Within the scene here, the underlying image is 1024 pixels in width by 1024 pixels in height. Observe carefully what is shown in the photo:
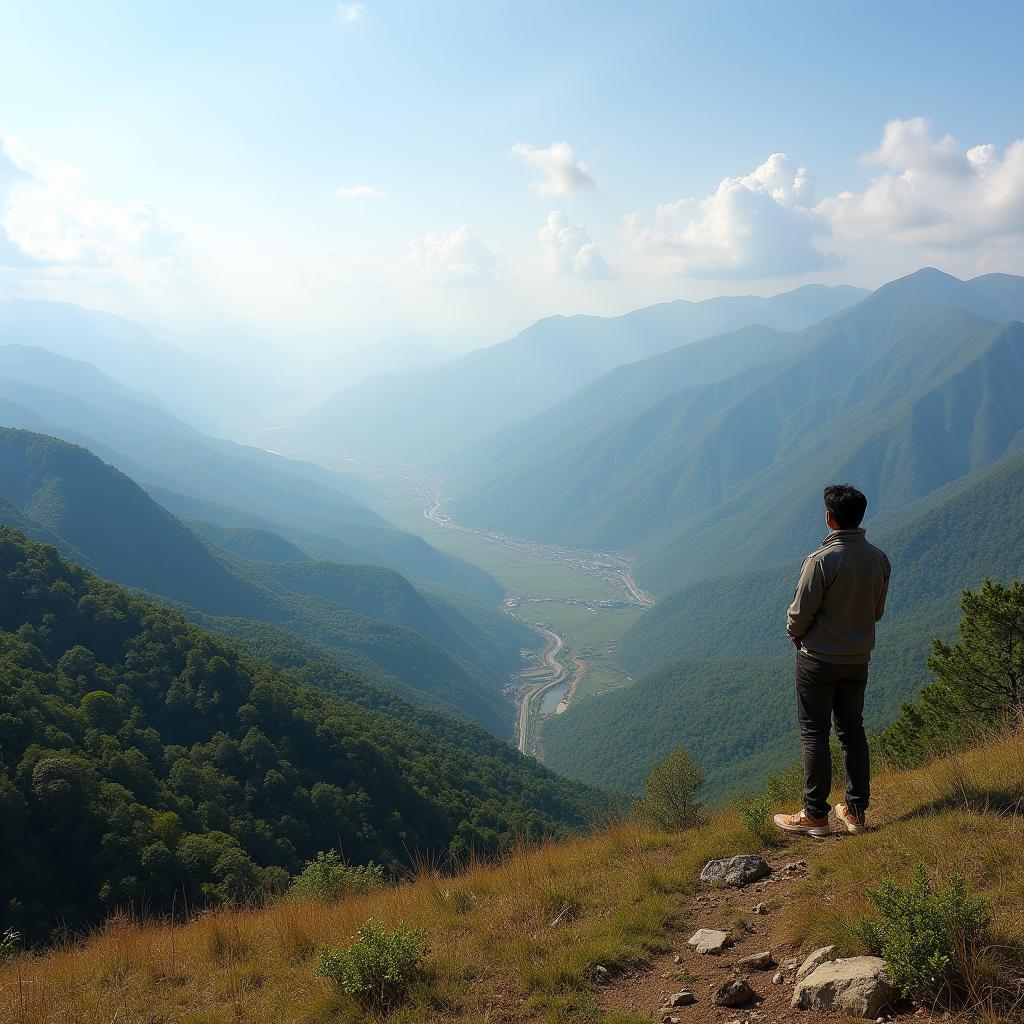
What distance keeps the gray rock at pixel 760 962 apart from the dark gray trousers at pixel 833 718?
2133 mm

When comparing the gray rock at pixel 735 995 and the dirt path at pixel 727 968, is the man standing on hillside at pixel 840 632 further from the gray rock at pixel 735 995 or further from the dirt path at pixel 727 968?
the gray rock at pixel 735 995

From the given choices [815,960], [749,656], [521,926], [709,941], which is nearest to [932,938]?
[815,960]

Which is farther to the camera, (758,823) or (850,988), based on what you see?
(758,823)

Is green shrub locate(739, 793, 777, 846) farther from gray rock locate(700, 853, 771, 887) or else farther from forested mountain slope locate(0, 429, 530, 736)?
forested mountain slope locate(0, 429, 530, 736)

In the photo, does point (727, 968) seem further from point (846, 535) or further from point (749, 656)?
point (749, 656)

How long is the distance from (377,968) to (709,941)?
2.99 m

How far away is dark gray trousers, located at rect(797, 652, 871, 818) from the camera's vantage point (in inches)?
247

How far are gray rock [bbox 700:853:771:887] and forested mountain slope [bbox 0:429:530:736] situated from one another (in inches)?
3569

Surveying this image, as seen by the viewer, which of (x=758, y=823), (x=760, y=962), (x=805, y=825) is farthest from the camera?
(x=758, y=823)

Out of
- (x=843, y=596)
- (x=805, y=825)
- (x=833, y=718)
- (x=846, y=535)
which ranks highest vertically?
(x=846, y=535)

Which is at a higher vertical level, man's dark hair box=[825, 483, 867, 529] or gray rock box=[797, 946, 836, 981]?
man's dark hair box=[825, 483, 867, 529]

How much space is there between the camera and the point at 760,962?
500 cm

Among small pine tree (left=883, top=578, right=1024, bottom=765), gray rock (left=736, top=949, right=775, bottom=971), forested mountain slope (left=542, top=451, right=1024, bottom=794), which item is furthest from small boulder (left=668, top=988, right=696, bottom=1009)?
forested mountain slope (left=542, top=451, right=1024, bottom=794)

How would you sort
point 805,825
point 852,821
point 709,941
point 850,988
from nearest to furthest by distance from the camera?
1. point 850,988
2. point 709,941
3. point 852,821
4. point 805,825
